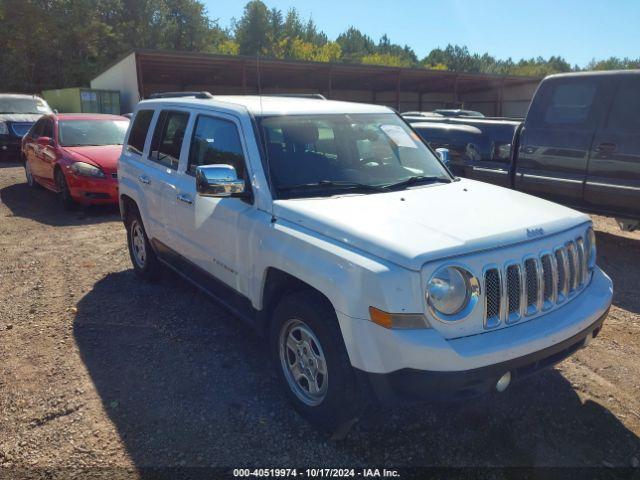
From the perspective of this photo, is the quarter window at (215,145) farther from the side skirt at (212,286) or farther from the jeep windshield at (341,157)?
the side skirt at (212,286)

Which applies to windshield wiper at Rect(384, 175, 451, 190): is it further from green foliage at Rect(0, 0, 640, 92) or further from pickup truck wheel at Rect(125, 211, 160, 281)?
green foliage at Rect(0, 0, 640, 92)

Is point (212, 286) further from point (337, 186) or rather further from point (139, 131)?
point (139, 131)

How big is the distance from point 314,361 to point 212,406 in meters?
0.85

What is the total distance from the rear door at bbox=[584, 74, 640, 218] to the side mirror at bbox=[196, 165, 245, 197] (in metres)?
4.80

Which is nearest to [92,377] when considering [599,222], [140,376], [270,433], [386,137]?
[140,376]

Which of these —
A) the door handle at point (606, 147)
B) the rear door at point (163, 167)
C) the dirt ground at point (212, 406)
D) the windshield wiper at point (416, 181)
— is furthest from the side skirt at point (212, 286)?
the door handle at point (606, 147)

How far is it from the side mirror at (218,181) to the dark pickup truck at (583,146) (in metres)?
4.81

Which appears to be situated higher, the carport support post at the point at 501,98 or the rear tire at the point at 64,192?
the carport support post at the point at 501,98

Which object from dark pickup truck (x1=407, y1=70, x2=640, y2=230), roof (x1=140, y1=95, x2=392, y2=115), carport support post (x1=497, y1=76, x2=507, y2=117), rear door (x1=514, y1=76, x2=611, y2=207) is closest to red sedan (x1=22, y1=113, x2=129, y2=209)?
roof (x1=140, y1=95, x2=392, y2=115)

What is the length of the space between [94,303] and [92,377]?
5.12 ft

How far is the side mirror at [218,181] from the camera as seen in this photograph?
3.22 metres

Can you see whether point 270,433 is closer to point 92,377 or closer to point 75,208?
point 92,377

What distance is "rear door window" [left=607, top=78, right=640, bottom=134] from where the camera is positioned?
597 centimetres

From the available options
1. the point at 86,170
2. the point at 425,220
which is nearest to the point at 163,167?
the point at 425,220
